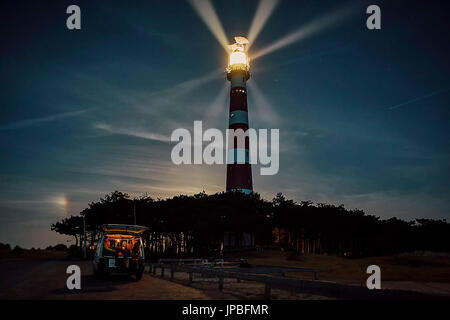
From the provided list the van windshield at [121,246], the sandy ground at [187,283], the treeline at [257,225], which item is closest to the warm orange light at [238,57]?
the treeline at [257,225]

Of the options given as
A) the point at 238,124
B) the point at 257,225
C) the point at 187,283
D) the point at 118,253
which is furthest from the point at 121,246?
the point at 257,225

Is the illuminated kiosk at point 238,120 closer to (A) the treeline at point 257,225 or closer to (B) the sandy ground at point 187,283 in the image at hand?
(A) the treeline at point 257,225

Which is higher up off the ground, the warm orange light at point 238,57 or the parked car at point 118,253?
the warm orange light at point 238,57

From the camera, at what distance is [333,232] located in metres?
71.0

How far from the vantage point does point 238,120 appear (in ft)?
184

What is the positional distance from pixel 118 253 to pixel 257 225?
47.0 meters

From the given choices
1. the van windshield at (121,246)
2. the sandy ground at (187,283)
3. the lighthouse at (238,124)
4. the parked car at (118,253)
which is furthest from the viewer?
the lighthouse at (238,124)

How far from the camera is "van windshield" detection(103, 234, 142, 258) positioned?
719 inches

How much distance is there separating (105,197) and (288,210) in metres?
34.6

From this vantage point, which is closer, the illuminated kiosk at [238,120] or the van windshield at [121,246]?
the van windshield at [121,246]

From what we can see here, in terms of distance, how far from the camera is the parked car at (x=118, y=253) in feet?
58.8
